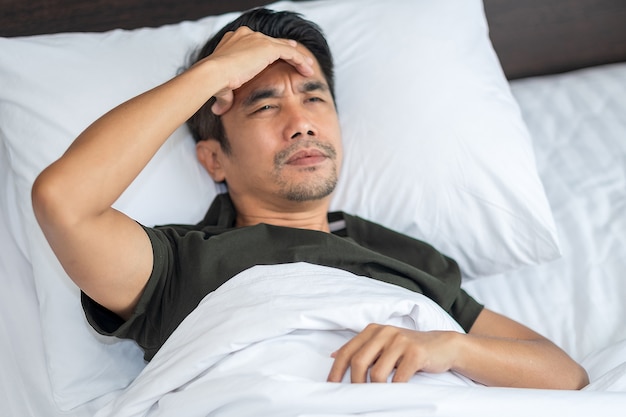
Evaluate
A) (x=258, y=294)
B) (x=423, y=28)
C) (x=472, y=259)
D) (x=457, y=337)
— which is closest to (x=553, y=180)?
(x=472, y=259)

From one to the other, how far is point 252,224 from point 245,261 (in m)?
0.21

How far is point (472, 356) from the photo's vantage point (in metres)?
1.36

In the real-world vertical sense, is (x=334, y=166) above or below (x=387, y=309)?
above

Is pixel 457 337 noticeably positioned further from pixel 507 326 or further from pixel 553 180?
pixel 553 180

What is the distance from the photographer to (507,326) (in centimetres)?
161

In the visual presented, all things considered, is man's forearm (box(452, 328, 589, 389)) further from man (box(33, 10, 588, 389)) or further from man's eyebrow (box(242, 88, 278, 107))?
man's eyebrow (box(242, 88, 278, 107))

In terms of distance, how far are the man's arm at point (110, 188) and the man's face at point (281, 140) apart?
0.19 metres

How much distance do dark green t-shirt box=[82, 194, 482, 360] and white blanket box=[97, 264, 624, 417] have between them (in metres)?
0.11

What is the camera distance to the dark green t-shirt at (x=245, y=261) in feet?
4.71

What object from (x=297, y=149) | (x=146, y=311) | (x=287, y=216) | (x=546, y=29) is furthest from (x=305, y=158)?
(x=546, y=29)

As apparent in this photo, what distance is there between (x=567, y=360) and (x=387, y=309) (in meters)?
0.41

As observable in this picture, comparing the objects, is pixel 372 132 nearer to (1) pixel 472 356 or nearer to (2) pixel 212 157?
(2) pixel 212 157

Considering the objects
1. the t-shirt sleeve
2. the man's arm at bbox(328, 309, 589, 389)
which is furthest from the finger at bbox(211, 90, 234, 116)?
the man's arm at bbox(328, 309, 589, 389)

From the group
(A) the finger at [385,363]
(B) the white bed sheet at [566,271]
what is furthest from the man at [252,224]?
(B) the white bed sheet at [566,271]
